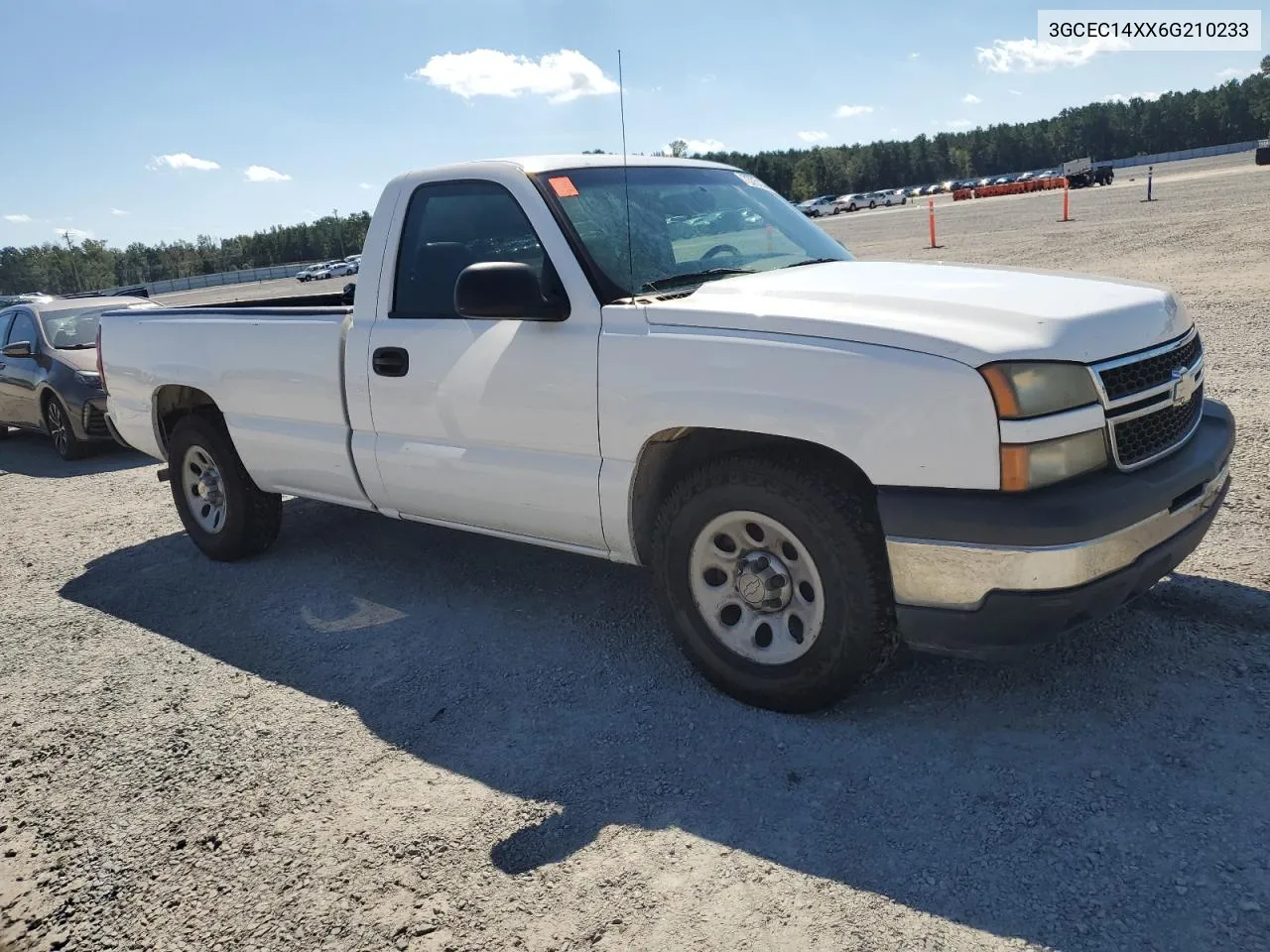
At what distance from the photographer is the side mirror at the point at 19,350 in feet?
32.6

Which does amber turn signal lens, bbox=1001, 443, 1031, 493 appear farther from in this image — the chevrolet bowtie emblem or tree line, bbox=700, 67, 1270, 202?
tree line, bbox=700, 67, 1270, 202

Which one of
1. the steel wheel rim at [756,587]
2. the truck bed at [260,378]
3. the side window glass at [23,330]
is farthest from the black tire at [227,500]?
the side window glass at [23,330]

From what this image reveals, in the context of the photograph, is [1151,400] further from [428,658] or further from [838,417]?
[428,658]

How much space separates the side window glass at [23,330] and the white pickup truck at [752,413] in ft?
22.9

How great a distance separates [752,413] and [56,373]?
9285mm

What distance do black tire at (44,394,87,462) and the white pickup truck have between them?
6.01 metres

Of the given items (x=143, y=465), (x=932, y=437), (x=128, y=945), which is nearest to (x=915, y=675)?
(x=932, y=437)

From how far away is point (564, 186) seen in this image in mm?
4031

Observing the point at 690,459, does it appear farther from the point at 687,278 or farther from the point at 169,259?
the point at 169,259

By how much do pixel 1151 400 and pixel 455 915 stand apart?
2.61 m

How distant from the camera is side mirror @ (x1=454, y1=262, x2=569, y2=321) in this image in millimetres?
3564

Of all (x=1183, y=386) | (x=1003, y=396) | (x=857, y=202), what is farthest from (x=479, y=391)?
(x=857, y=202)

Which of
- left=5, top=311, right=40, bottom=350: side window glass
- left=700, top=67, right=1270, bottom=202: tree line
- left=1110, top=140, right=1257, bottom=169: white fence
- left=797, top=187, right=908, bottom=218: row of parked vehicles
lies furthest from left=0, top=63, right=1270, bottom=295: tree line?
left=5, top=311, right=40, bottom=350: side window glass

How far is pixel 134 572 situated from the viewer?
19.3 feet
